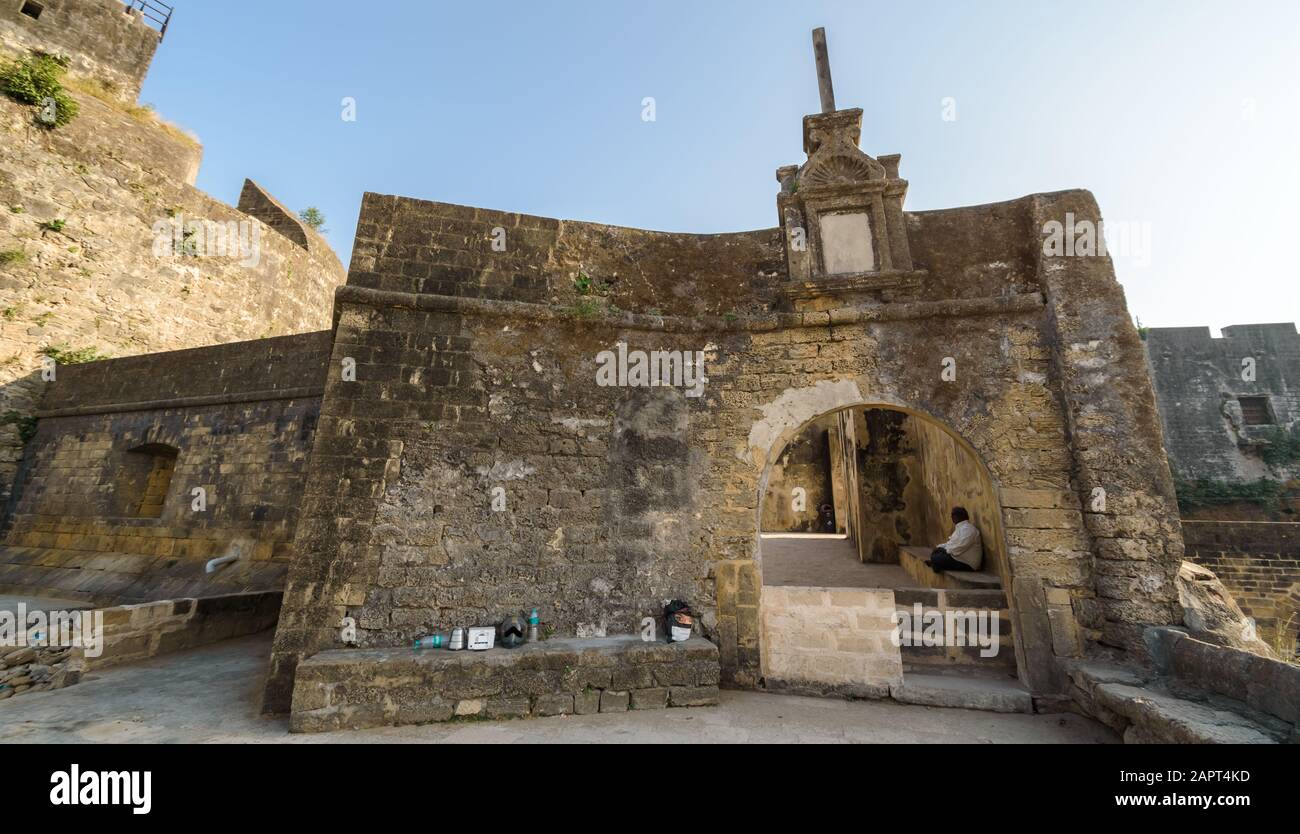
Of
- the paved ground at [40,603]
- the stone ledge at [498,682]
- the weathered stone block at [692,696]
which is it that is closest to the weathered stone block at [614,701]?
the stone ledge at [498,682]

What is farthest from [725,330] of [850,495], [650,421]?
[850,495]

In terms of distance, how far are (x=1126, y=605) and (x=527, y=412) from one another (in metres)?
5.78

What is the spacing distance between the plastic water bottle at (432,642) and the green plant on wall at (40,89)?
54.1ft

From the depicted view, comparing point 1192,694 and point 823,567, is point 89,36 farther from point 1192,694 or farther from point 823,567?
point 1192,694

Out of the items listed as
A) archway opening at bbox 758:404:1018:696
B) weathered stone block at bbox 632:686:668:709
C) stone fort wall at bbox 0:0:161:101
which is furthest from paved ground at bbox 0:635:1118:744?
stone fort wall at bbox 0:0:161:101

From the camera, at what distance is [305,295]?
1581 cm

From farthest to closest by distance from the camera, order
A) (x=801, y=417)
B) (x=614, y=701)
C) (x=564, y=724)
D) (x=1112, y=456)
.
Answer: (x=801, y=417) < (x=1112, y=456) < (x=614, y=701) < (x=564, y=724)

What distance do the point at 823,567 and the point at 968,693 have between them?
14.8ft

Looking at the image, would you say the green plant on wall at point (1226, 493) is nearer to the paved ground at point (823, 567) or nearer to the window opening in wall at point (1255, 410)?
Result: the window opening in wall at point (1255, 410)

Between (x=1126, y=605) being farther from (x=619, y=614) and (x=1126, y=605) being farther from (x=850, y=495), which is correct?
(x=850, y=495)

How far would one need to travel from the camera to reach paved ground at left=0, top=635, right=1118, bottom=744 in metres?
3.71

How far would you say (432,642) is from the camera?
4418 mm

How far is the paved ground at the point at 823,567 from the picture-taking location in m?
7.64

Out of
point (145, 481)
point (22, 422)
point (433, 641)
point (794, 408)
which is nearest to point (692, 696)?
point (433, 641)
